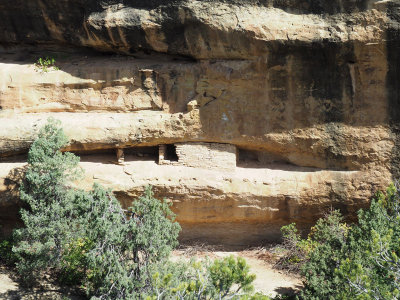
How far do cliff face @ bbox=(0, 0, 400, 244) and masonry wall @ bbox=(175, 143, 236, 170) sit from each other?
0.14 m

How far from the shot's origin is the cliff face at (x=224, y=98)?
34.4ft

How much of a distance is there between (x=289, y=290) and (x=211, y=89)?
4615 millimetres

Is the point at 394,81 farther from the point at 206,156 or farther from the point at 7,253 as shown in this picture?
the point at 7,253

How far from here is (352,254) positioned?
920cm

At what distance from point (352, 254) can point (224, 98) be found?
4.29m

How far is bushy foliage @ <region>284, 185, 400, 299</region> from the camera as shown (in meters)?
7.30

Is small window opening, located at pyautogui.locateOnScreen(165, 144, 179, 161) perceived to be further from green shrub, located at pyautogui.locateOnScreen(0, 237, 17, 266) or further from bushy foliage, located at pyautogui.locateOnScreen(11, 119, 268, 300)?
green shrub, located at pyautogui.locateOnScreen(0, 237, 17, 266)

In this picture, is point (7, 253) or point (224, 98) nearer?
point (7, 253)

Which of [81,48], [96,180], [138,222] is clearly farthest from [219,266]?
[81,48]

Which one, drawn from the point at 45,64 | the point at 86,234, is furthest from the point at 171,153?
the point at 45,64

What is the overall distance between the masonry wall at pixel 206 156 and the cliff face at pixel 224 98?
14cm

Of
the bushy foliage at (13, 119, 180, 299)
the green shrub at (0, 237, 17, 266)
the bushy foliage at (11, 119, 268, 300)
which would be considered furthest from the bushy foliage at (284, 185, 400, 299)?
the green shrub at (0, 237, 17, 266)

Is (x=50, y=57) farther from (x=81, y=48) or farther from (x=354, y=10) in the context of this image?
(x=354, y=10)

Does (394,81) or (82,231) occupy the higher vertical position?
(394,81)
